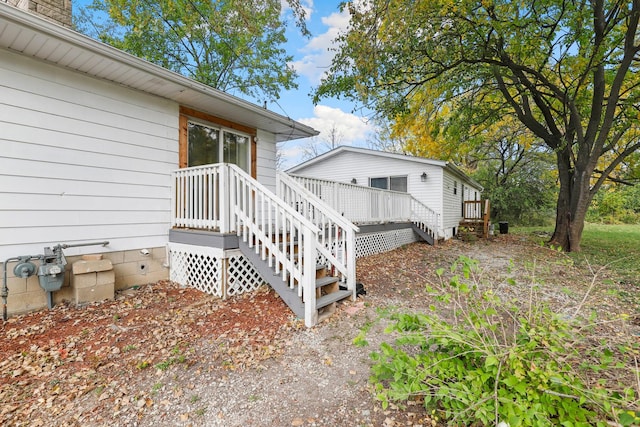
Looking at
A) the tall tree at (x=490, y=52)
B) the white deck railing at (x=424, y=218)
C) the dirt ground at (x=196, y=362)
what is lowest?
the dirt ground at (x=196, y=362)

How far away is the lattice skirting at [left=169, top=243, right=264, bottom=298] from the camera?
4.50 metres

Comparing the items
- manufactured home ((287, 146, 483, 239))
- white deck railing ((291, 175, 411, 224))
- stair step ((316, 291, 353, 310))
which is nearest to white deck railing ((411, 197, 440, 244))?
manufactured home ((287, 146, 483, 239))

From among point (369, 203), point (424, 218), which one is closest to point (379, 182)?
point (424, 218)

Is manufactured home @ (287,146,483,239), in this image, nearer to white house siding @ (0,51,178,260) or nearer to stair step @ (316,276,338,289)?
white house siding @ (0,51,178,260)

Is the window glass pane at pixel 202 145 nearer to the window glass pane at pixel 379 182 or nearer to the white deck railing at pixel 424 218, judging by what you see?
the white deck railing at pixel 424 218

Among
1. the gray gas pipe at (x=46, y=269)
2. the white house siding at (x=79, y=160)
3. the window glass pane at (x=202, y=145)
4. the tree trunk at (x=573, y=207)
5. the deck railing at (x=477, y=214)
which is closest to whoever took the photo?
the gray gas pipe at (x=46, y=269)

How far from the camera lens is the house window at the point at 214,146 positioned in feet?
19.3

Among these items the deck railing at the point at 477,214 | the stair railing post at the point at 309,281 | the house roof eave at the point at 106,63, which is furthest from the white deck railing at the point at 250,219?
the deck railing at the point at 477,214

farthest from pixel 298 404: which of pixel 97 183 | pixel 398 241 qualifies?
pixel 398 241

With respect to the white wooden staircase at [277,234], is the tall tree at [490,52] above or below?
above

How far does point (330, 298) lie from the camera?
13.4 feet

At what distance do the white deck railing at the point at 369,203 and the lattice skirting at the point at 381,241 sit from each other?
42 cm

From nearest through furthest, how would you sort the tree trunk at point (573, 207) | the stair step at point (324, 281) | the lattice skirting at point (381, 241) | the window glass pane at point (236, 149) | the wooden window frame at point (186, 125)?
the stair step at point (324, 281), the wooden window frame at point (186, 125), the window glass pane at point (236, 149), the lattice skirting at point (381, 241), the tree trunk at point (573, 207)

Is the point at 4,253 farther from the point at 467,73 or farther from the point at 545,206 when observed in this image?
the point at 545,206
